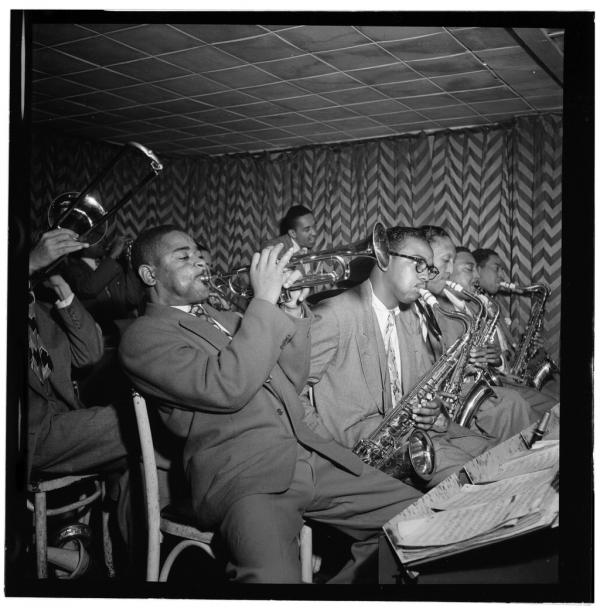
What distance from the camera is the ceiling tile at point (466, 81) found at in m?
3.33

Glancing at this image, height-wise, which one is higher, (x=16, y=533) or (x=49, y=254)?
(x=49, y=254)

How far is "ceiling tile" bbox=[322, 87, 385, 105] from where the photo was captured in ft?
11.7

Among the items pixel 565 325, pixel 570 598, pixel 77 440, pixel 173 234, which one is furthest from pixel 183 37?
pixel 570 598

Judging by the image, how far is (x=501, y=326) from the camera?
395 cm

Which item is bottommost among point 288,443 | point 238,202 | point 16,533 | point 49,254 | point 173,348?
point 16,533

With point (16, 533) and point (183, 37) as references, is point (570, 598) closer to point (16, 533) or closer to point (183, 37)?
point (16, 533)

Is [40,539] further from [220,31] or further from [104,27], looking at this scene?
[220,31]

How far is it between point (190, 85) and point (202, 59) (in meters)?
0.29

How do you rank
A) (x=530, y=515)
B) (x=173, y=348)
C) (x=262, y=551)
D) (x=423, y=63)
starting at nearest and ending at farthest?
(x=530, y=515) < (x=262, y=551) < (x=173, y=348) < (x=423, y=63)

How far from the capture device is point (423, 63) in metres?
3.20

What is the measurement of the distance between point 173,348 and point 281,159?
11.0 feet

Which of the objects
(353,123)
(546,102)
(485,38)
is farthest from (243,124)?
(546,102)

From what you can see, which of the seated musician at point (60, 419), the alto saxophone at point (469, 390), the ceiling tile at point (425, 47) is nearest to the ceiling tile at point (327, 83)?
the ceiling tile at point (425, 47)

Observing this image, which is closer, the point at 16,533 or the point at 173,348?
the point at 173,348
